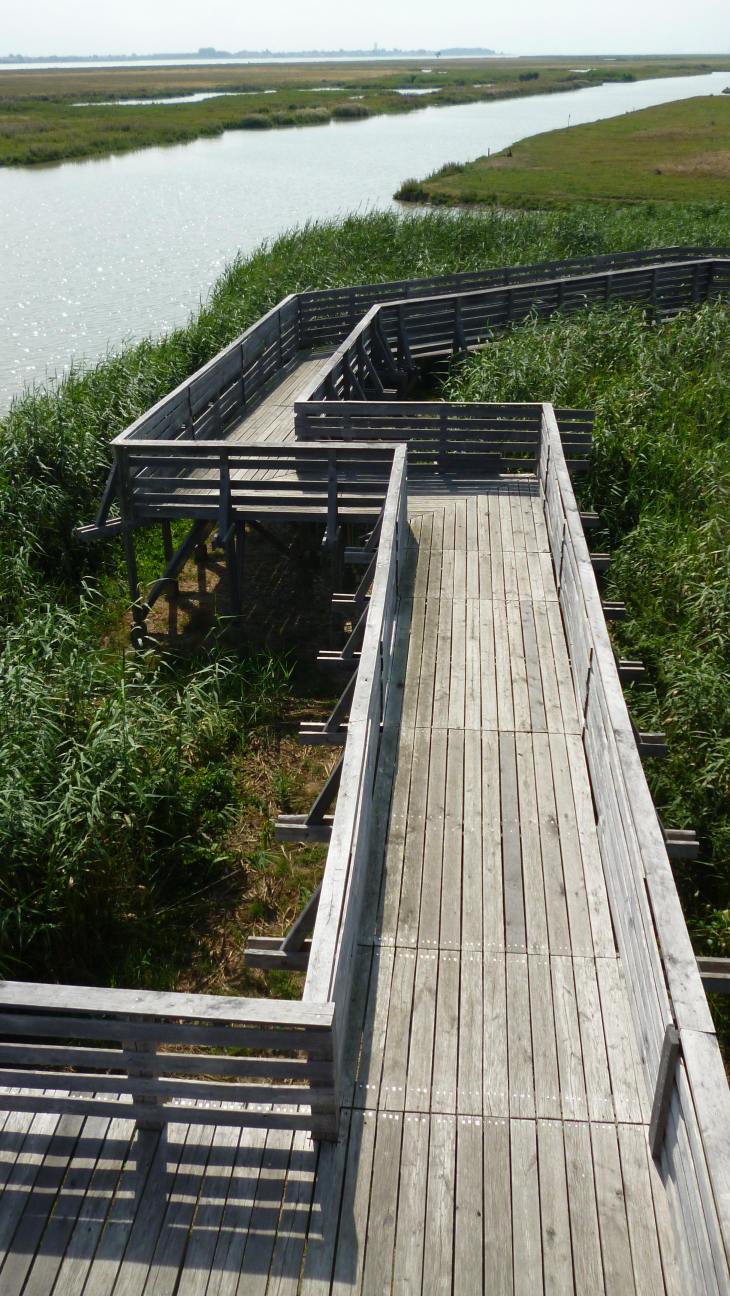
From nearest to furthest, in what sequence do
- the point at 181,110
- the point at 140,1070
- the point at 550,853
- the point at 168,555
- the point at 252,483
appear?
the point at 140,1070 → the point at 550,853 → the point at 252,483 → the point at 168,555 → the point at 181,110

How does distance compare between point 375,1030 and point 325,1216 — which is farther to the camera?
point 375,1030

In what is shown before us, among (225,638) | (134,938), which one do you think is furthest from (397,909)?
(225,638)

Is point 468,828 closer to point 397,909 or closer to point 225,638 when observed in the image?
point 397,909

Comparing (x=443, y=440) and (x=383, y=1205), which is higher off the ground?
(x=443, y=440)

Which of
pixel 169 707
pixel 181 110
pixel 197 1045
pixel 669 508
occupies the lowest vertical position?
pixel 169 707

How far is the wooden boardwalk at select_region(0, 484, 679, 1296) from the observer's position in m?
3.47

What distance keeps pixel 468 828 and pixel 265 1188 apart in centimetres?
233

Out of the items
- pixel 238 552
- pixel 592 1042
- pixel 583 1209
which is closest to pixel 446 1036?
pixel 592 1042

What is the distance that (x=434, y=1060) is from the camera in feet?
13.8

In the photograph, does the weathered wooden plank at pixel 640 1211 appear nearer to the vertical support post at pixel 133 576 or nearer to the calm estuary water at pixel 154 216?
the vertical support post at pixel 133 576

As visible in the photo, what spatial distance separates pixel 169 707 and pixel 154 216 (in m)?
34.9

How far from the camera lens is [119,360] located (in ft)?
58.0

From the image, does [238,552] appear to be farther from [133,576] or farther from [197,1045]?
[197,1045]

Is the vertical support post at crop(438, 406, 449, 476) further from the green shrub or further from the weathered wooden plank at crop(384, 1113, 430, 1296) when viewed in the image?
the green shrub
